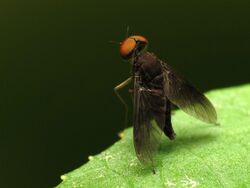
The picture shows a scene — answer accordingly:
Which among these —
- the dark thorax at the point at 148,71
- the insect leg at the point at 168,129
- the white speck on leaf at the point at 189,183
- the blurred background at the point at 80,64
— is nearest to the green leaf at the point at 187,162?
the white speck on leaf at the point at 189,183

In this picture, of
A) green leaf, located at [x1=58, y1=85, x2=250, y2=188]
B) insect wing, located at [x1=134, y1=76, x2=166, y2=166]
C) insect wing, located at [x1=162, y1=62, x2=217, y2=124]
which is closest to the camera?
green leaf, located at [x1=58, y1=85, x2=250, y2=188]

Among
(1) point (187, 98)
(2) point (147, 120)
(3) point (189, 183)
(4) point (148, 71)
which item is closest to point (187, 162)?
(3) point (189, 183)

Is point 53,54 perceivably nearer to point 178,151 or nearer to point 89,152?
point 89,152

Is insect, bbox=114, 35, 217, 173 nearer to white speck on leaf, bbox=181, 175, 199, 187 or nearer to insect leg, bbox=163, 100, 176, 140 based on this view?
insect leg, bbox=163, 100, 176, 140

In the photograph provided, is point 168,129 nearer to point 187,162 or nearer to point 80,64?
point 187,162

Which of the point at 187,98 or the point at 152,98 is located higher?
the point at 152,98

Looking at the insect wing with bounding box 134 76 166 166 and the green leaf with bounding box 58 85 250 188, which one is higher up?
the insect wing with bounding box 134 76 166 166

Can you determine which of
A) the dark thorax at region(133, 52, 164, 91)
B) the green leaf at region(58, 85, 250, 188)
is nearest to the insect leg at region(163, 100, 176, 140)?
the green leaf at region(58, 85, 250, 188)
